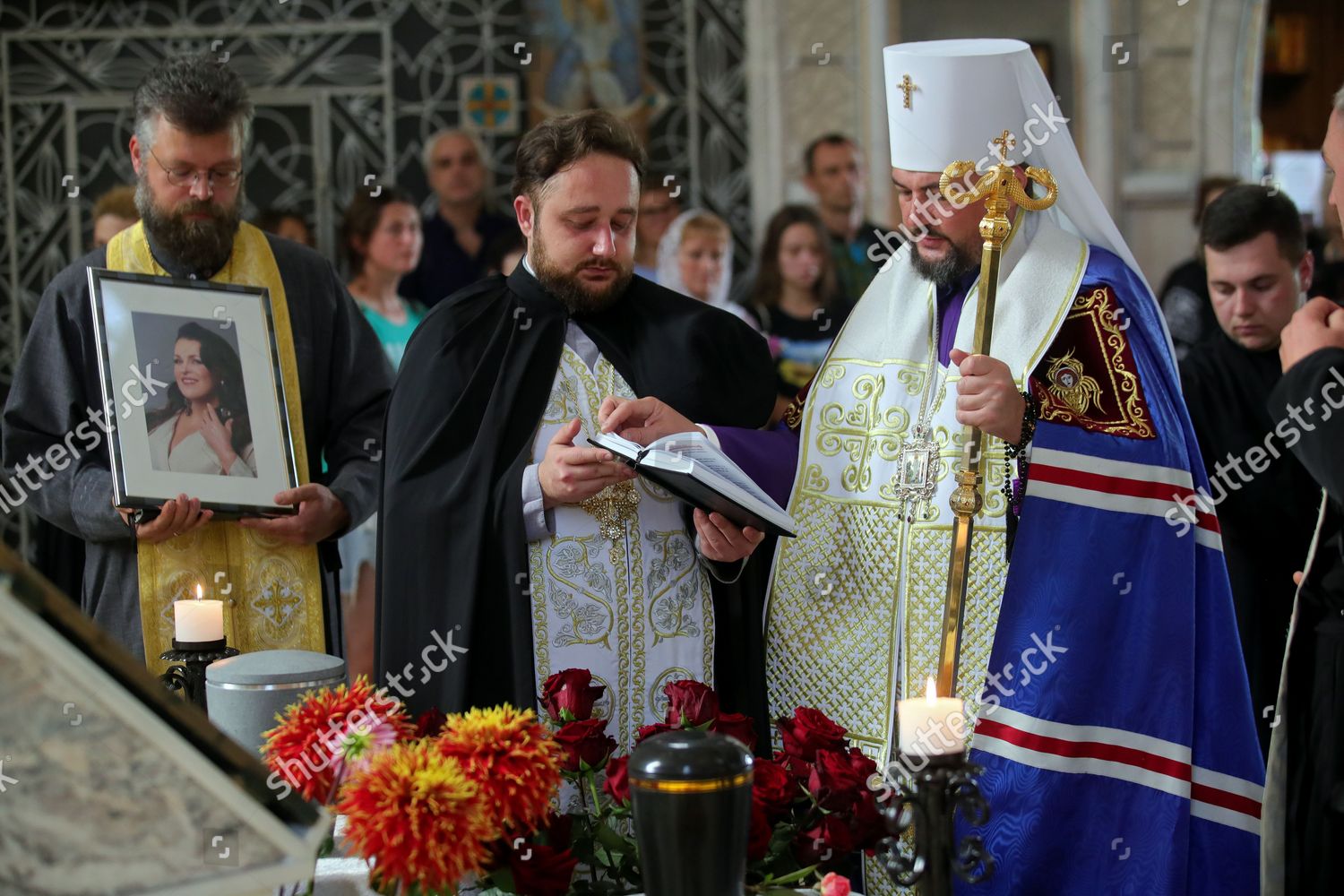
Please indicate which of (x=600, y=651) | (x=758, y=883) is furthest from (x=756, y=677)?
(x=758, y=883)

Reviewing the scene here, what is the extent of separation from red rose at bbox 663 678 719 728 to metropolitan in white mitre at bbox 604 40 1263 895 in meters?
0.63

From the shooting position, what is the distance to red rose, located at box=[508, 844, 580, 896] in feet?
6.98

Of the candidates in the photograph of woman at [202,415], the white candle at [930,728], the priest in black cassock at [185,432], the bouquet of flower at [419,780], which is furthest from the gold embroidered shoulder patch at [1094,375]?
the photograph of woman at [202,415]

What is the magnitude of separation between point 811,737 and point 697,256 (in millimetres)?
4821

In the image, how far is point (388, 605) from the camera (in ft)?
10.5

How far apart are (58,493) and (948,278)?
82.2 inches

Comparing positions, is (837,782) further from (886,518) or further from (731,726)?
(886,518)

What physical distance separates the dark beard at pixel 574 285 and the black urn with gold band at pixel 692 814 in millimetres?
1499

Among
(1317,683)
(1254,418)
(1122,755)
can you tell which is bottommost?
(1122,755)

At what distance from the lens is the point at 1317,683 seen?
3.21 metres

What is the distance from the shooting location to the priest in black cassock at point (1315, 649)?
2.76 m

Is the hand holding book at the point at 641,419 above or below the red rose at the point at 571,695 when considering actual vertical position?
above

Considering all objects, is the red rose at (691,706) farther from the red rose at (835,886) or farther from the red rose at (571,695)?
the red rose at (835,886)

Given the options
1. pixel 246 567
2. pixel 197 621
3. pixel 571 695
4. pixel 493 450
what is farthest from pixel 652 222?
pixel 571 695
